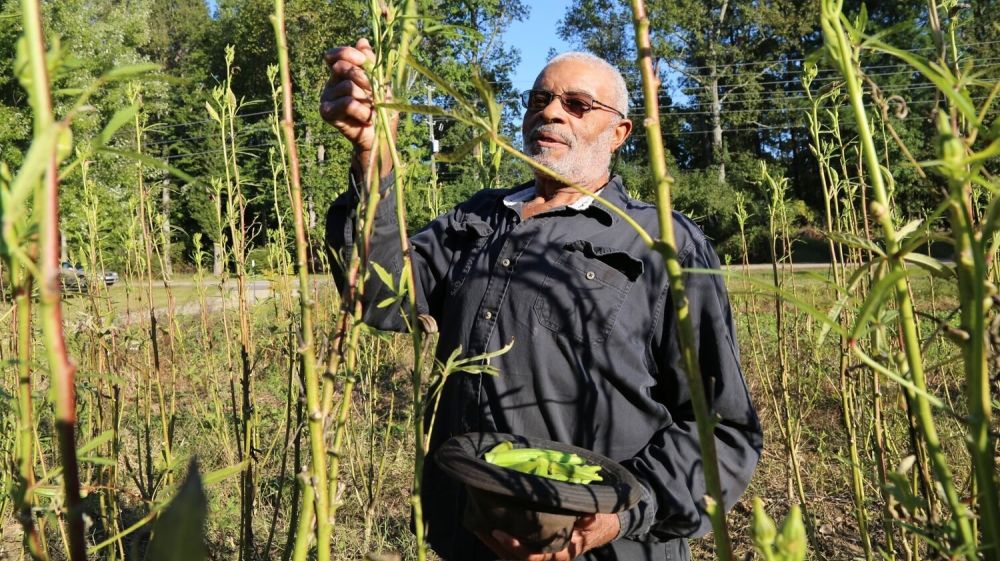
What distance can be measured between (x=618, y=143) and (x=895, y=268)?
195cm

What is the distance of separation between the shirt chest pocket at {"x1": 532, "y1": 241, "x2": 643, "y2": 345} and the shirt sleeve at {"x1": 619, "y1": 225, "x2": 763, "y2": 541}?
116mm

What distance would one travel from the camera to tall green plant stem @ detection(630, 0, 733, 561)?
0.46m

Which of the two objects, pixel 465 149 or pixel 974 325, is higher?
pixel 465 149

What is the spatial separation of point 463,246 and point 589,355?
0.56m

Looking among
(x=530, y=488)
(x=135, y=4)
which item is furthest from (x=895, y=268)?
(x=135, y=4)

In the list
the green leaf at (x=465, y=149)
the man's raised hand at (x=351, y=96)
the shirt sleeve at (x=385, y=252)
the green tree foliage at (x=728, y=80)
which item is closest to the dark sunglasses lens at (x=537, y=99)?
the shirt sleeve at (x=385, y=252)

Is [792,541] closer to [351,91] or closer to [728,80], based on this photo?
[351,91]

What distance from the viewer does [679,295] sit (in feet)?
1.55

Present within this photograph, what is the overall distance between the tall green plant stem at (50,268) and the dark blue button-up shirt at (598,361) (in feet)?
3.61

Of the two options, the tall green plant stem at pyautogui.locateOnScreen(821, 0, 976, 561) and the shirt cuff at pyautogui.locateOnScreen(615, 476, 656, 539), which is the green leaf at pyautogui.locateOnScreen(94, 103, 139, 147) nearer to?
the tall green plant stem at pyautogui.locateOnScreen(821, 0, 976, 561)

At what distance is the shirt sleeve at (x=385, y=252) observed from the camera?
124 centimetres

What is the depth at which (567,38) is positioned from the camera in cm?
2748

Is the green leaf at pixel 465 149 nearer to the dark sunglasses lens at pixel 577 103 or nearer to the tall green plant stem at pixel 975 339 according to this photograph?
the tall green plant stem at pixel 975 339

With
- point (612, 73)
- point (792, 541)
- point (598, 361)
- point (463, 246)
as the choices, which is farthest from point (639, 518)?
point (612, 73)
